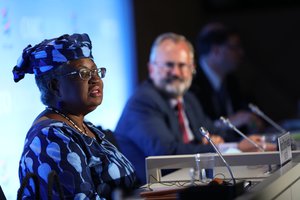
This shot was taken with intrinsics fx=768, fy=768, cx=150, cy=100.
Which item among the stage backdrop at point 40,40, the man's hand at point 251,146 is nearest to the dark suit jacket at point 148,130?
the man's hand at point 251,146

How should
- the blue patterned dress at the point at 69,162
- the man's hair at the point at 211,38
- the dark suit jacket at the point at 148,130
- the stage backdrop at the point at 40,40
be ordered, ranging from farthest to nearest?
1. the man's hair at the point at 211,38
2. the dark suit jacket at the point at 148,130
3. the stage backdrop at the point at 40,40
4. the blue patterned dress at the point at 69,162

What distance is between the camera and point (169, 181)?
329 centimetres

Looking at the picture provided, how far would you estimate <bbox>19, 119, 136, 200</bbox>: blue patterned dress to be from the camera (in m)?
2.74

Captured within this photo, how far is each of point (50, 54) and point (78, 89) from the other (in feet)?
0.57

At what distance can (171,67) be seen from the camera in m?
4.92

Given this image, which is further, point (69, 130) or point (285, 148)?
point (285, 148)

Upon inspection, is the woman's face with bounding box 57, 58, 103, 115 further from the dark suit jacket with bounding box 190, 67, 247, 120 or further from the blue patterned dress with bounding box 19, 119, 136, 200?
the dark suit jacket with bounding box 190, 67, 247, 120

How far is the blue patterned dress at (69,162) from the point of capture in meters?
2.74

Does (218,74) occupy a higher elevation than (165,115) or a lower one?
higher

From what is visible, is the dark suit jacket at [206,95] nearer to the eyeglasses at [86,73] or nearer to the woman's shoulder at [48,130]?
the eyeglasses at [86,73]

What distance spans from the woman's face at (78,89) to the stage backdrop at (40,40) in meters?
0.90

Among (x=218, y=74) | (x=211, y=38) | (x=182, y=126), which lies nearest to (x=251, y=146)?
(x=182, y=126)

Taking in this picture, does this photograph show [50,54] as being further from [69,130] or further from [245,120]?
[245,120]

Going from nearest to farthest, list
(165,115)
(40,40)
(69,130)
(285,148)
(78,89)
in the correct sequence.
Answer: (69,130) → (78,89) → (285,148) → (40,40) → (165,115)
